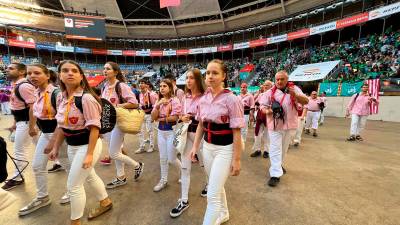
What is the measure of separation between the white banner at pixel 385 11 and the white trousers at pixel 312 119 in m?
15.0

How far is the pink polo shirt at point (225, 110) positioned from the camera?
2.08m

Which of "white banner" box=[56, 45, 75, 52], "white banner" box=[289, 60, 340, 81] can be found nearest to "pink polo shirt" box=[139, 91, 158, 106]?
"white banner" box=[289, 60, 340, 81]

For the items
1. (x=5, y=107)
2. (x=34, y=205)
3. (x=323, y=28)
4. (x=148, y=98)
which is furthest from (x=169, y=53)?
(x=34, y=205)

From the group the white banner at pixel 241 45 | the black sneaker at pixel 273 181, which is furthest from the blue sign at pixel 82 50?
the black sneaker at pixel 273 181

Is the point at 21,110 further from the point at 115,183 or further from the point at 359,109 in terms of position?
the point at 359,109

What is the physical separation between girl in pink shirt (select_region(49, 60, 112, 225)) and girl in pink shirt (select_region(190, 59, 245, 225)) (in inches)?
46.5

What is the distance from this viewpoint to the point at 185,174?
2.88 metres

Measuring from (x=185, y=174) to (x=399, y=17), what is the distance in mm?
26110

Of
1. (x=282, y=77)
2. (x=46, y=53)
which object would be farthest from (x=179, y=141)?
(x=46, y=53)

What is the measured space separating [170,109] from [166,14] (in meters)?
34.1

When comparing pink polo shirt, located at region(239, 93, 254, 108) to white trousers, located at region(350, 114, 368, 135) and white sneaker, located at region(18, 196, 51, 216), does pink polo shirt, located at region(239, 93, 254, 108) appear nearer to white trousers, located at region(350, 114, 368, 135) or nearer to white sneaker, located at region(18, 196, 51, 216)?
white trousers, located at region(350, 114, 368, 135)

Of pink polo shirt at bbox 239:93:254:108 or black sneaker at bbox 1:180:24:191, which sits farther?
pink polo shirt at bbox 239:93:254:108

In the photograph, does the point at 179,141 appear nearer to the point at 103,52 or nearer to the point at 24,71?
the point at 24,71

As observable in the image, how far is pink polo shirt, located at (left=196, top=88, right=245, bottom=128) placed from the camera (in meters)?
2.08
